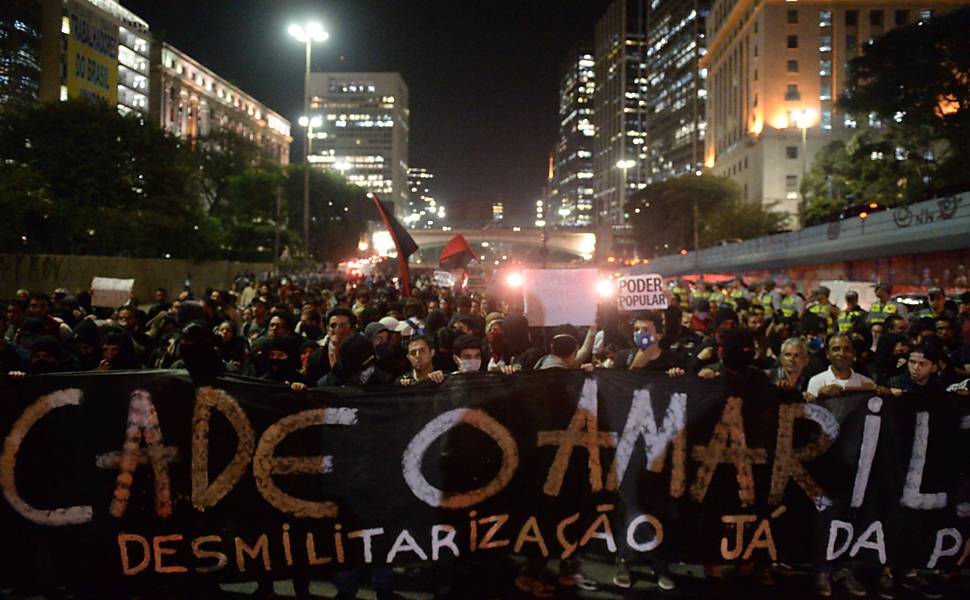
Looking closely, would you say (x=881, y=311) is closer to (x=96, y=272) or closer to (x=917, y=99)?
(x=96, y=272)

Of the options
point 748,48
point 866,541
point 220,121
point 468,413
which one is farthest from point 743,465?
point 220,121

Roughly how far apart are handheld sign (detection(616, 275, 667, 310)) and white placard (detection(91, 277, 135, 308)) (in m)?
6.88

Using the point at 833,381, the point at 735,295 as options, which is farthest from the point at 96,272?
the point at 833,381

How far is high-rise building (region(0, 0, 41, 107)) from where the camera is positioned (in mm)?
63812

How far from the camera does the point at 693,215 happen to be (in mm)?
80500

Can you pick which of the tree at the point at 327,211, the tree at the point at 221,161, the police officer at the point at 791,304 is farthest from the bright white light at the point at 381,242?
the police officer at the point at 791,304

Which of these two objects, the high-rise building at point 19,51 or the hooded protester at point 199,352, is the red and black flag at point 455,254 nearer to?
the hooded protester at point 199,352

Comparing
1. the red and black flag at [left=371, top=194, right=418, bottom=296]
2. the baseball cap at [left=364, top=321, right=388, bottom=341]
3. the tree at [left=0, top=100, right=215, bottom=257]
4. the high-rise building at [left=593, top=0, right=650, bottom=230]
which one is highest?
the high-rise building at [left=593, top=0, right=650, bottom=230]

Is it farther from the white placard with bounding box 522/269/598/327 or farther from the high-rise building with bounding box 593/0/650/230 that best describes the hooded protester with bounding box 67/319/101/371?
the high-rise building with bounding box 593/0/650/230

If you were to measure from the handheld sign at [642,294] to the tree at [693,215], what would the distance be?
65.6m

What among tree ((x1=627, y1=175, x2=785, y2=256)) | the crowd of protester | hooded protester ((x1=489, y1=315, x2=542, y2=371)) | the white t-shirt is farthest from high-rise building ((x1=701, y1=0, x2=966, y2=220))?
the white t-shirt

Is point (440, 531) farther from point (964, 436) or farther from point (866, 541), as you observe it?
point (964, 436)

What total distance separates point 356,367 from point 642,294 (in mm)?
2676

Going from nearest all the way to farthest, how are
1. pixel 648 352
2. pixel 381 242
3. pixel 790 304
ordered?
pixel 648 352 → pixel 790 304 → pixel 381 242
